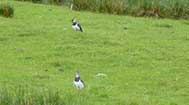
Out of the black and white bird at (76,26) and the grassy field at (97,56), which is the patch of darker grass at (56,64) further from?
the black and white bird at (76,26)

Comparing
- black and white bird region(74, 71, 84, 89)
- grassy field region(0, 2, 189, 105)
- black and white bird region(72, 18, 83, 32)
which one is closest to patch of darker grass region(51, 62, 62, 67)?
grassy field region(0, 2, 189, 105)

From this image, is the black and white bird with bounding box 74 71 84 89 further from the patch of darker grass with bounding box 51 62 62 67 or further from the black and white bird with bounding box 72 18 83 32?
the black and white bird with bounding box 72 18 83 32

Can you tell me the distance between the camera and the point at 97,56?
15695 mm

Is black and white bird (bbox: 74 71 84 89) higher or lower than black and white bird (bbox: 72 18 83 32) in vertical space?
higher

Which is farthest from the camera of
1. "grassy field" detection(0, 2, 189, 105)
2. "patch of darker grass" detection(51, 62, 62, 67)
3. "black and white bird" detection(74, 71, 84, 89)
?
"patch of darker grass" detection(51, 62, 62, 67)

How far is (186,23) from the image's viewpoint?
846 inches

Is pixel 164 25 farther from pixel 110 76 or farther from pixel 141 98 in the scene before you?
pixel 141 98

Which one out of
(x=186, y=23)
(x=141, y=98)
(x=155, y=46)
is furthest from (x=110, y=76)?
(x=186, y=23)

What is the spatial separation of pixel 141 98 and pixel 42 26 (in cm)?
728

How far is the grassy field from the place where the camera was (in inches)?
490

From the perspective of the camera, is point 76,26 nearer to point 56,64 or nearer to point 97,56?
point 97,56

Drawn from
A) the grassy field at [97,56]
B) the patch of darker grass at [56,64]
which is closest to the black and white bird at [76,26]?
the grassy field at [97,56]

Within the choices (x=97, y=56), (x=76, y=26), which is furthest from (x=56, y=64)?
(x=76, y=26)

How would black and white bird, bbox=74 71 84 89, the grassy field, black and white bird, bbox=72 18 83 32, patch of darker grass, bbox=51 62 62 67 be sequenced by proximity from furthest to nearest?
black and white bird, bbox=72 18 83 32 < patch of darker grass, bbox=51 62 62 67 < the grassy field < black and white bird, bbox=74 71 84 89
